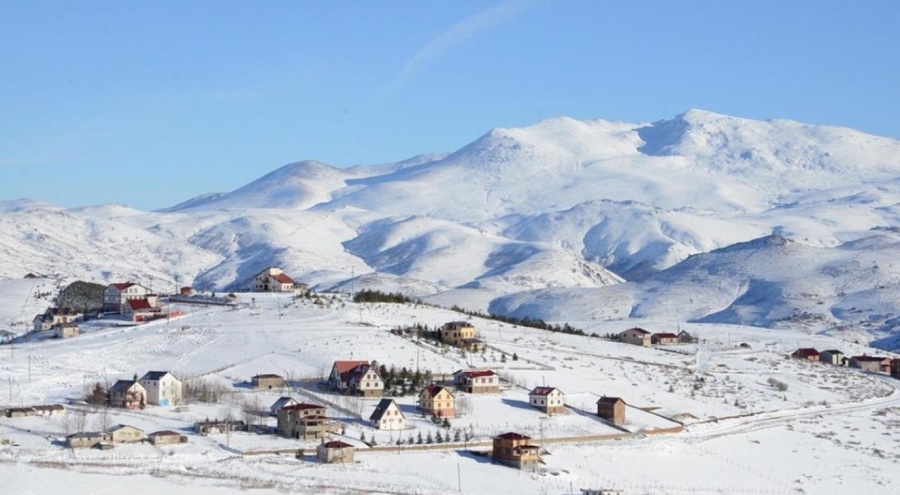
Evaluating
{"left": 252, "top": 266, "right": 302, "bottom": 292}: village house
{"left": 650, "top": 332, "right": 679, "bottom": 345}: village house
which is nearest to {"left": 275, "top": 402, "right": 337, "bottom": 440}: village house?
{"left": 252, "top": 266, "right": 302, "bottom": 292}: village house

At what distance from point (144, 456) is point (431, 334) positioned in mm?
27526

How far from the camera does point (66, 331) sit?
68.7 metres

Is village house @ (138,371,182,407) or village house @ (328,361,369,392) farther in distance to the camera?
village house @ (328,361,369,392)

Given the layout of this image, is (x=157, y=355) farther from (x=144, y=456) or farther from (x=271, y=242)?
(x=271, y=242)

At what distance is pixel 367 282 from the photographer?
14012 centimetres

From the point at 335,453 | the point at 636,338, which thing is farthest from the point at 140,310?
the point at 335,453

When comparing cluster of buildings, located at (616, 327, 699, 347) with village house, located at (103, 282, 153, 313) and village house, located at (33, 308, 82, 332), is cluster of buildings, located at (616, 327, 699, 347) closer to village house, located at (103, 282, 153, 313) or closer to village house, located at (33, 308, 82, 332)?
village house, located at (103, 282, 153, 313)

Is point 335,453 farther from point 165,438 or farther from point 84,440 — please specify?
point 84,440

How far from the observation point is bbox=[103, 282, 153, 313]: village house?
248ft

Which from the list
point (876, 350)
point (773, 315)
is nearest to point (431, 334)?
point (876, 350)

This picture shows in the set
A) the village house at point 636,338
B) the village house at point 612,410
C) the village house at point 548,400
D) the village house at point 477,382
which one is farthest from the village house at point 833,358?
the village house at point 548,400

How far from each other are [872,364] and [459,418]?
115ft

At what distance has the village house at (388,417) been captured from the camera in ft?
163

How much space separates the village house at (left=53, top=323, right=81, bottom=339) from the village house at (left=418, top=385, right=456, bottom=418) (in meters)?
22.5
